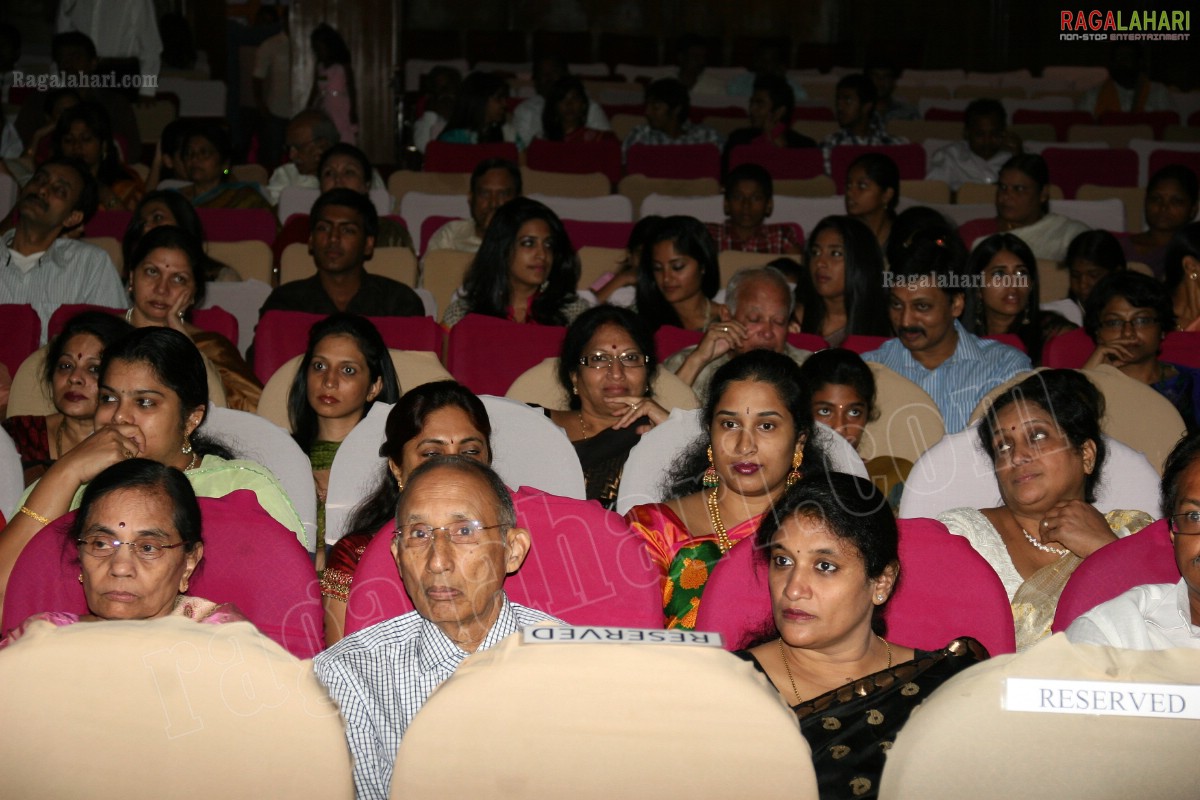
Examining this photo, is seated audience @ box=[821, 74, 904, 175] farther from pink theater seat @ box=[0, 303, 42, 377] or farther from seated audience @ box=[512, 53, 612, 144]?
pink theater seat @ box=[0, 303, 42, 377]

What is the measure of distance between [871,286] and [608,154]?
318 centimetres

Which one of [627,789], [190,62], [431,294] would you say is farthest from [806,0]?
[627,789]

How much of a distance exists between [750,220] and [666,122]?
7.34ft

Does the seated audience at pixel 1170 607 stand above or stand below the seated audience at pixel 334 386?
below

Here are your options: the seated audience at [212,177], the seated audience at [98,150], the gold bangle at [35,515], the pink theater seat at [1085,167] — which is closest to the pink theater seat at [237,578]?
the gold bangle at [35,515]

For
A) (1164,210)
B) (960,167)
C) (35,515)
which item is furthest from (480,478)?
(960,167)

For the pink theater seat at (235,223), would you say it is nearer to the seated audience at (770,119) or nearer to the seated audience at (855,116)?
the seated audience at (770,119)

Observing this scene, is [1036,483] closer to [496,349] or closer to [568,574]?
[568,574]

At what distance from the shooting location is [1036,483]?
8.66 feet

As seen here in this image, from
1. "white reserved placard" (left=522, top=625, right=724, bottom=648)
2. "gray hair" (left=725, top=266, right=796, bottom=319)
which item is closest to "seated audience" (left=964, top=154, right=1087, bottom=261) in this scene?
"gray hair" (left=725, top=266, right=796, bottom=319)

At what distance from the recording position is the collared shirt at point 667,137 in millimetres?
7578

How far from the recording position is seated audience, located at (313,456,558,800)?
1957mm

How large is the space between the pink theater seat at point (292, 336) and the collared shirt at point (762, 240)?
76.3 inches

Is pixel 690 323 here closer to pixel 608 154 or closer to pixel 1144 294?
pixel 1144 294
